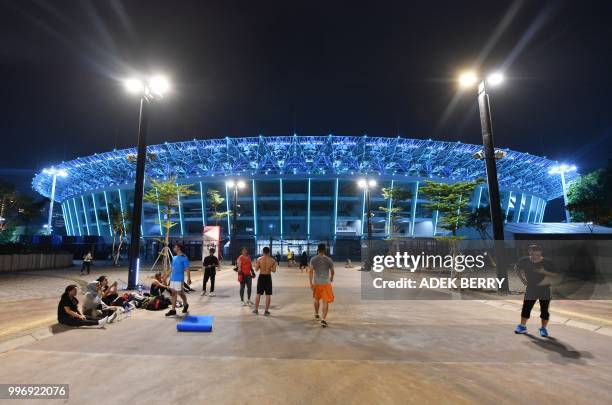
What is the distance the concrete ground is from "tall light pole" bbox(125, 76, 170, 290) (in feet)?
16.2

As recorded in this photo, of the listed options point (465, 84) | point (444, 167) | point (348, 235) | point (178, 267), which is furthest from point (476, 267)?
point (444, 167)

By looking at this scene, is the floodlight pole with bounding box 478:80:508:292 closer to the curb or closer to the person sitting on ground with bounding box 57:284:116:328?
the curb

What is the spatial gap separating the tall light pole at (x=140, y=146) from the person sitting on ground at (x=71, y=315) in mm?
4958

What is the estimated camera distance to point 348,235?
4703cm

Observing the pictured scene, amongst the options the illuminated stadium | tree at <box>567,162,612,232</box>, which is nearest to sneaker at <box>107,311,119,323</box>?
tree at <box>567,162,612,232</box>

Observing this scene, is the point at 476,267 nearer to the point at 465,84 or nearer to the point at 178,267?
the point at 465,84

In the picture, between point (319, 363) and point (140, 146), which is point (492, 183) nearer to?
point (319, 363)

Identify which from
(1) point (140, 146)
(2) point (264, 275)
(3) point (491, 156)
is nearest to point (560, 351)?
(2) point (264, 275)

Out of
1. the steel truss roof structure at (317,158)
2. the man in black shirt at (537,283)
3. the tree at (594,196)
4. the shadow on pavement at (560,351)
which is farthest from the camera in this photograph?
the steel truss roof structure at (317,158)

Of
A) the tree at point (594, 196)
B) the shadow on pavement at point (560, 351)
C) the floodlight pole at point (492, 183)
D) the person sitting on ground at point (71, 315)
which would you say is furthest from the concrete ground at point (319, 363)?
the tree at point (594, 196)

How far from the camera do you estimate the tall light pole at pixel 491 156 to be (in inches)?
415

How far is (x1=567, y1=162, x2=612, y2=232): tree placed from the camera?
19938 mm

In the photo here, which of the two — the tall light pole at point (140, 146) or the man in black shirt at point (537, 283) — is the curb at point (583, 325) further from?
the tall light pole at point (140, 146)

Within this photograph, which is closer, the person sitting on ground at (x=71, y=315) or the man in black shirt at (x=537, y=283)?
the man in black shirt at (x=537, y=283)
